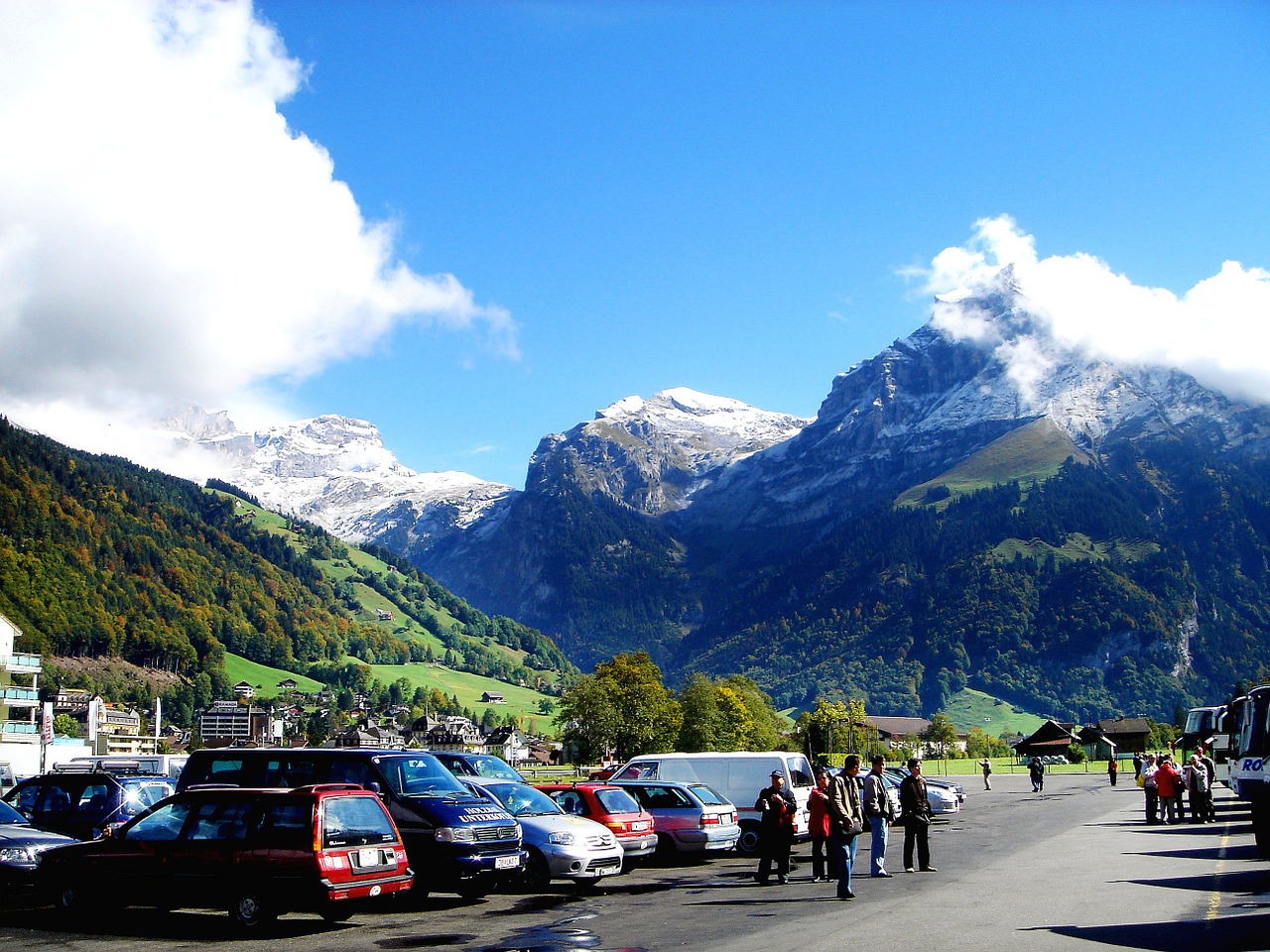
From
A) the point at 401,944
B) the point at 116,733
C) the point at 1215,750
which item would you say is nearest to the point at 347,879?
the point at 401,944

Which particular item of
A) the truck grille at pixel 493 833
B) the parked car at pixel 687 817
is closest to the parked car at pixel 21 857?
the truck grille at pixel 493 833

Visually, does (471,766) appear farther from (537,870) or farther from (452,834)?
(452,834)

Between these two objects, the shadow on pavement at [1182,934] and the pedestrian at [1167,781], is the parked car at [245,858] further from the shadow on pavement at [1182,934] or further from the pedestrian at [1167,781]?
the pedestrian at [1167,781]

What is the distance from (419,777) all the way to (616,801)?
18.9 feet

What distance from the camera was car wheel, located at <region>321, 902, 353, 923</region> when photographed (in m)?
15.2

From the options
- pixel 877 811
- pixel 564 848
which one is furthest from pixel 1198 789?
pixel 564 848

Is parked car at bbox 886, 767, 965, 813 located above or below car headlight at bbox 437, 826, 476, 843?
below

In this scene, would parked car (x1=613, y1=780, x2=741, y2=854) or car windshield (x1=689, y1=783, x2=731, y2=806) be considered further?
car windshield (x1=689, y1=783, x2=731, y2=806)

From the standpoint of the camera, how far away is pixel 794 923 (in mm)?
16047

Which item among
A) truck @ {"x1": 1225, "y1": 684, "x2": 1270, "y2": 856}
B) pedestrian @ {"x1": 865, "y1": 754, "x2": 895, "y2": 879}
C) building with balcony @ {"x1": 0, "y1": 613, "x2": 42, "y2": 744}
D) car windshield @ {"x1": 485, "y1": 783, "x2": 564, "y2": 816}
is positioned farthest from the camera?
building with balcony @ {"x1": 0, "y1": 613, "x2": 42, "y2": 744}

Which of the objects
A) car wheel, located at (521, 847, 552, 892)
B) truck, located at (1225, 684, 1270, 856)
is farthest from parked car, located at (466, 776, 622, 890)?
truck, located at (1225, 684, 1270, 856)

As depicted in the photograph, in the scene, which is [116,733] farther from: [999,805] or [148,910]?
[148,910]

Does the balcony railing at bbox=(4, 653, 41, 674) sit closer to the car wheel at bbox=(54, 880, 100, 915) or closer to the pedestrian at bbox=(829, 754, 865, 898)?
the car wheel at bbox=(54, 880, 100, 915)

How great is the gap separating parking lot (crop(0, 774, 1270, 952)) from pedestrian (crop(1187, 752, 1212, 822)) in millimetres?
7633
